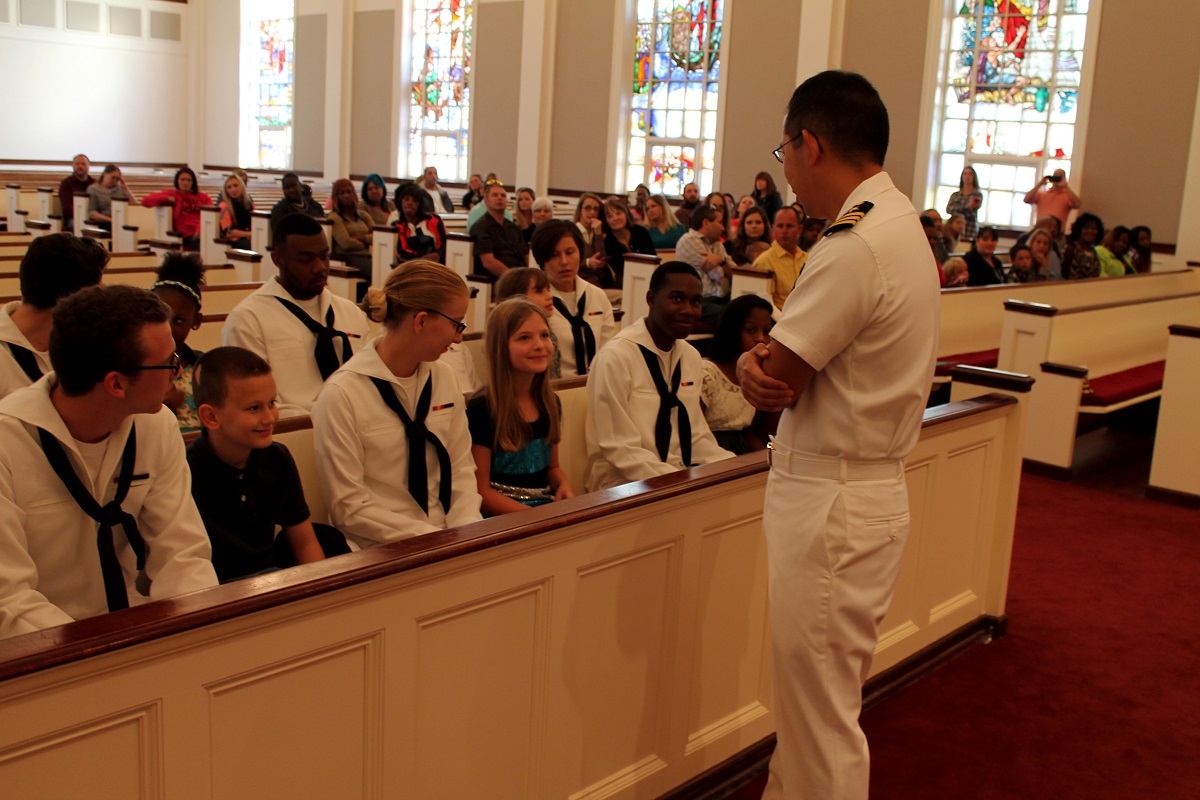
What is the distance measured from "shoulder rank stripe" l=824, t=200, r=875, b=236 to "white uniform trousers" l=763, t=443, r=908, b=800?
1.40 ft

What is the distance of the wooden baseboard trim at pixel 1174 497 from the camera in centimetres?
564

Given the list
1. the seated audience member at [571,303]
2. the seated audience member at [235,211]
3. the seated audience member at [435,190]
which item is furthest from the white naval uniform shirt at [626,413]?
the seated audience member at [435,190]

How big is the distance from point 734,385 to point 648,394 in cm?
63

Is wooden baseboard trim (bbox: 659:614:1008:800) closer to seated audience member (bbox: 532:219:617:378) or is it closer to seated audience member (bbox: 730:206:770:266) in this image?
seated audience member (bbox: 532:219:617:378)

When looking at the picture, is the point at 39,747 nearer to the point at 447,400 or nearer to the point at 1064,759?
the point at 447,400

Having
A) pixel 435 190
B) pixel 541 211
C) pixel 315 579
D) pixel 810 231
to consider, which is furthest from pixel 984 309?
pixel 435 190

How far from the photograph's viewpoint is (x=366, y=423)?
2770mm

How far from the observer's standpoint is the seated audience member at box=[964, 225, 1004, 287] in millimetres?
8633

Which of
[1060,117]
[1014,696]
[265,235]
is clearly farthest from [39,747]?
[1060,117]

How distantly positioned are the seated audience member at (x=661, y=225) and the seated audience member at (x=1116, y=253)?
4.06 meters

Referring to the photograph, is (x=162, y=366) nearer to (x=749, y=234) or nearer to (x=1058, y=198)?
(x=749, y=234)

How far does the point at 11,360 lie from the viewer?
2.82 meters

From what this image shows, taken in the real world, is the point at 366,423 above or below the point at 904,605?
above

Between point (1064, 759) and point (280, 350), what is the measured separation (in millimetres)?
2761
